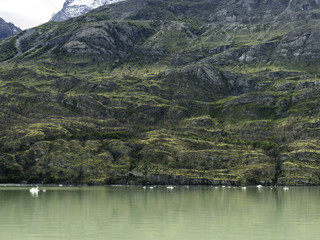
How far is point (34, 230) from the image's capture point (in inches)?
2301

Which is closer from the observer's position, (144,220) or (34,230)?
(34,230)

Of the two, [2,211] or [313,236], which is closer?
[313,236]

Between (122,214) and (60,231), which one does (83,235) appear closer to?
(60,231)

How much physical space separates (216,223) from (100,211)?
105ft

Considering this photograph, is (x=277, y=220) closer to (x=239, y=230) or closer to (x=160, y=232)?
(x=239, y=230)

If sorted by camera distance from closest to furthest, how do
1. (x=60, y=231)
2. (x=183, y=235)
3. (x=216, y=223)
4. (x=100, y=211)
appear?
(x=183, y=235) < (x=60, y=231) < (x=216, y=223) < (x=100, y=211)

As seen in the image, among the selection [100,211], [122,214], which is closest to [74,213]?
[100,211]

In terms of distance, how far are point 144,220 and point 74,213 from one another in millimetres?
20963

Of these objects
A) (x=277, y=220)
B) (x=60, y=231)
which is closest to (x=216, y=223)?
(x=277, y=220)

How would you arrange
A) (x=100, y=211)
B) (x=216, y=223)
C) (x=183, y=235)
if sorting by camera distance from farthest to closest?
(x=100, y=211)
(x=216, y=223)
(x=183, y=235)

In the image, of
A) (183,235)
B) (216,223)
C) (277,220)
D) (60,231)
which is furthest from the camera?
(277,220)

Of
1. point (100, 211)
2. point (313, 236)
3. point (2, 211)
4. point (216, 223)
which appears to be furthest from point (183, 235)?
point (2, 211)

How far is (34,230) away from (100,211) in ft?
94.8

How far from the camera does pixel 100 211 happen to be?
8638cm
